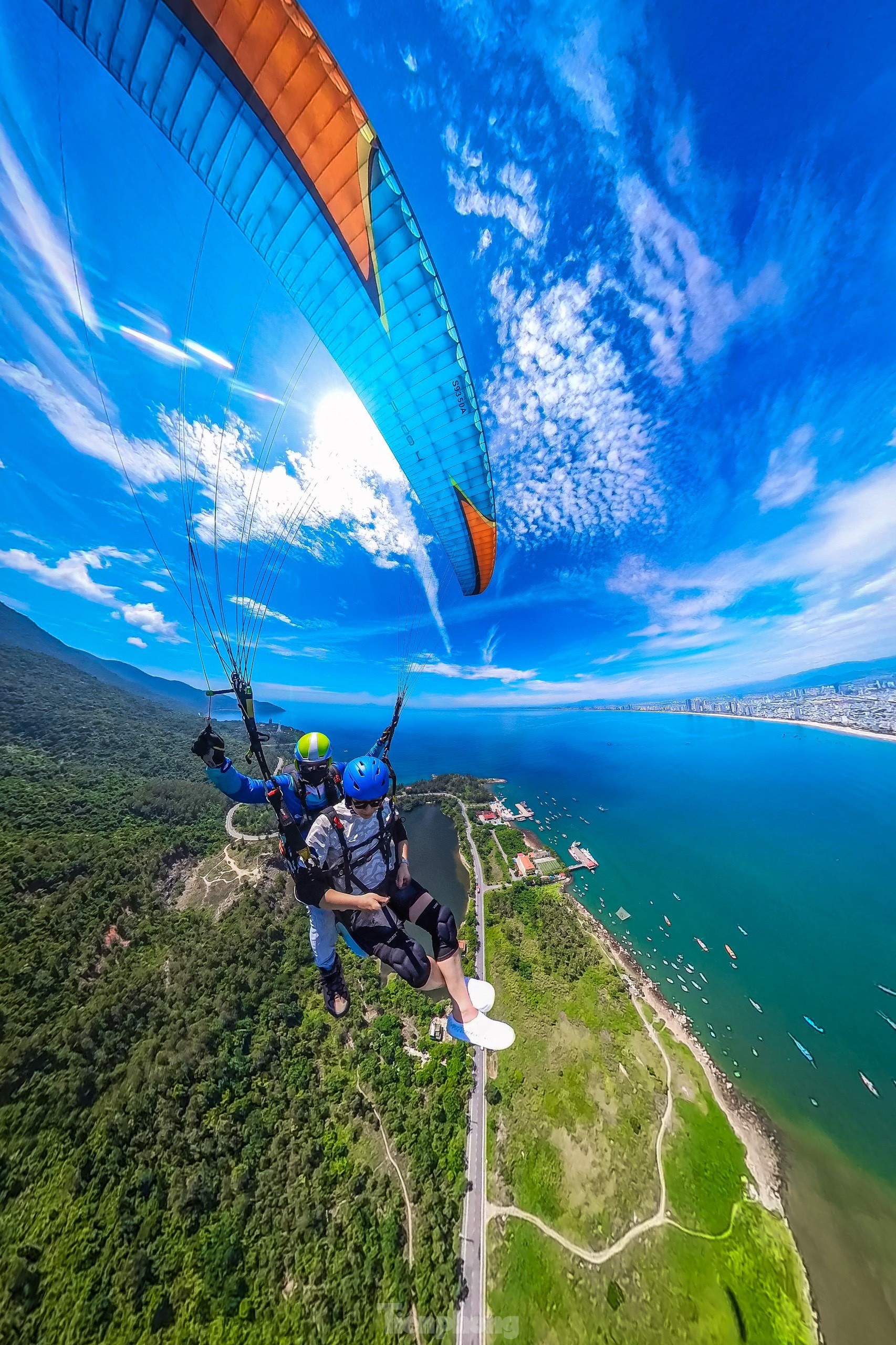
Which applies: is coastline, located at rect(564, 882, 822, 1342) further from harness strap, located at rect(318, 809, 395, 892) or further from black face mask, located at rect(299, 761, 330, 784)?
black face mask, located at rect(299, 761, 330, 784)

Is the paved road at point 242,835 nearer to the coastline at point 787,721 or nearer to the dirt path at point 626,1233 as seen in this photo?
the dirt path at point 626,1233

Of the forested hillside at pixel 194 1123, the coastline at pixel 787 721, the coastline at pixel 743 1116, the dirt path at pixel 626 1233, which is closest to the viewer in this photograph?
the forested hillside at pixel 194 1123

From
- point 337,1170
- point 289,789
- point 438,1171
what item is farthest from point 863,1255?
point 289,789

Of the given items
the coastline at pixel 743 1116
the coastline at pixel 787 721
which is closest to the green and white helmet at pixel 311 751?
the coastline at pixel 743 1116

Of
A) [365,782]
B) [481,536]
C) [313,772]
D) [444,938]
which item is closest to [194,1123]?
[313,772]

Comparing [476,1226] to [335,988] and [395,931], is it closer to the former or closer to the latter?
[335,988]
